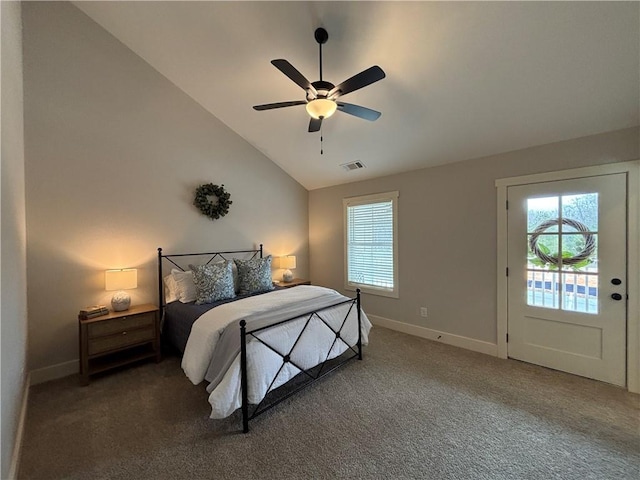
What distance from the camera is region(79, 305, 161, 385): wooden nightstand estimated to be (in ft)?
8.63

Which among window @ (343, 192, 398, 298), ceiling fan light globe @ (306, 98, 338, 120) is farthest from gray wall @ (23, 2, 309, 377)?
ceiling fan light globe @ (306, 98, 338, 120)

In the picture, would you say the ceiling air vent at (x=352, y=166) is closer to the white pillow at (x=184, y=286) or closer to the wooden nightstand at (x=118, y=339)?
the white pillow at (x=184, y=286)

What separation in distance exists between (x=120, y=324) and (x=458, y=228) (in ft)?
13.3

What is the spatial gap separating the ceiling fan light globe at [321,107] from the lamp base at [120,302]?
2803mm

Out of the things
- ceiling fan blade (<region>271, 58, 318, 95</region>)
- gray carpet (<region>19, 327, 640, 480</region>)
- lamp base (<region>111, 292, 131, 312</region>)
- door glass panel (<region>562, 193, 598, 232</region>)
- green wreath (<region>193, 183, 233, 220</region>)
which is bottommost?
gray carpet (<region>19, 327, 640, 480</region>)

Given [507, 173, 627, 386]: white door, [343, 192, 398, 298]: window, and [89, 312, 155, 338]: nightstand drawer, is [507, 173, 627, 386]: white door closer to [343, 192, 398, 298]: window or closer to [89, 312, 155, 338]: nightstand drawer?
Result: [343, 192, 398, 298]: window

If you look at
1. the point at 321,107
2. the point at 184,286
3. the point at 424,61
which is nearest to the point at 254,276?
the point at 184,286

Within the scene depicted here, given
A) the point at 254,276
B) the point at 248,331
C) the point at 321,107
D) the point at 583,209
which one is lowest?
the point at 248,331

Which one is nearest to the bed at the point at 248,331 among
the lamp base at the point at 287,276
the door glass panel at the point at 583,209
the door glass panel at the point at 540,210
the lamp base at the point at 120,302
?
the lamp base at the point at 120,302

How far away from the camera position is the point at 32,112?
2672 millimetres

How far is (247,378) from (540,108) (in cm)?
351

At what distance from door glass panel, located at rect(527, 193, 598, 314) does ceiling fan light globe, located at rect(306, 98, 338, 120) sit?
2.44m

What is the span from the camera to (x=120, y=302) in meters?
2.95

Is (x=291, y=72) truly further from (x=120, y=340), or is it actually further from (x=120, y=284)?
(x=120, y=340)
